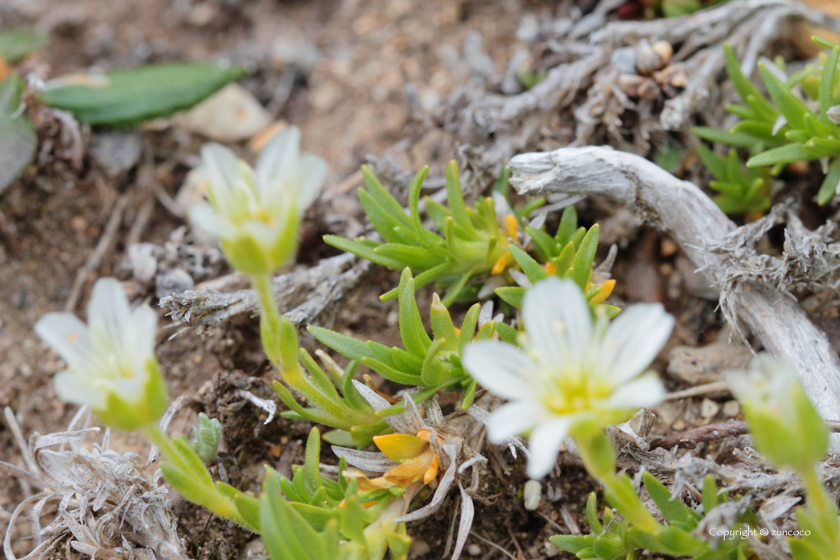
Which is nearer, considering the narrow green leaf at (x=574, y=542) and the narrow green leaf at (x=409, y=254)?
the narrow green leaf at (x=574, y=542)

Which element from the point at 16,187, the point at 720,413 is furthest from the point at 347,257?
the point at 16,187

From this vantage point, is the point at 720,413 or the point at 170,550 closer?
the point at 170,550

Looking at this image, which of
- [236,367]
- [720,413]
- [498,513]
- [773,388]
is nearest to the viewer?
[773,388]

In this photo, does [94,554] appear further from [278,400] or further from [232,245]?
[232,245]

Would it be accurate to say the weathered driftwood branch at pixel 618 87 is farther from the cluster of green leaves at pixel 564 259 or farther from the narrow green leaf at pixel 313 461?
the narrow green leaf at pixel 313 461

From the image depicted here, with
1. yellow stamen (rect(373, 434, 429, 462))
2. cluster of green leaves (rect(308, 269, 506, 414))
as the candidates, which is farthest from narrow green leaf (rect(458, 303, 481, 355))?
yellow stamen (rect(373, 434, 429, 462))

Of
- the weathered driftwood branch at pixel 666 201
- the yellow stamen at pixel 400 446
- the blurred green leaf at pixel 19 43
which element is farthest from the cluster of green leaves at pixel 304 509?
the blurred green leaf at pixel 19 43

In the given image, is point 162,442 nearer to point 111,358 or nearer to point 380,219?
point 111,358
